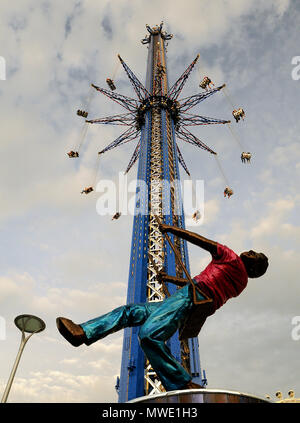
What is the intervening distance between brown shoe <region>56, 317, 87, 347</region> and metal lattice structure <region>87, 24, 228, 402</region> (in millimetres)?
2413

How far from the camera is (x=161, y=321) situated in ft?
11.2

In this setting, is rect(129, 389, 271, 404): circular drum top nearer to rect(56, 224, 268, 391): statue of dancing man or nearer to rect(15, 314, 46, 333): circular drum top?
rect(56, 224, 268, 391): statue of dancing man

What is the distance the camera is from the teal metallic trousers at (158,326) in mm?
3277

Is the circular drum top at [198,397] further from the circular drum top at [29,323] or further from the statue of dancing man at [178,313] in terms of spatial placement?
the circular drum top at [29,323]

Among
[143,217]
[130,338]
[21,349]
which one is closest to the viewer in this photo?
[21,349]

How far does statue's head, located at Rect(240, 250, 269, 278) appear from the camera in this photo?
3.81 metres

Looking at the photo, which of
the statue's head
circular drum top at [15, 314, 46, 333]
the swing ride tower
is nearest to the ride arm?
the statue's head

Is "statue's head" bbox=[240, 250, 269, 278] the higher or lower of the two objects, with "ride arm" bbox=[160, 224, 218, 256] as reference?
lower

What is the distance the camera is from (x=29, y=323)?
7258 millimetres

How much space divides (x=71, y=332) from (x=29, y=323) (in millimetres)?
4720

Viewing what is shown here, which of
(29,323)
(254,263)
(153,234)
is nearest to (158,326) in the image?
(254,263)
